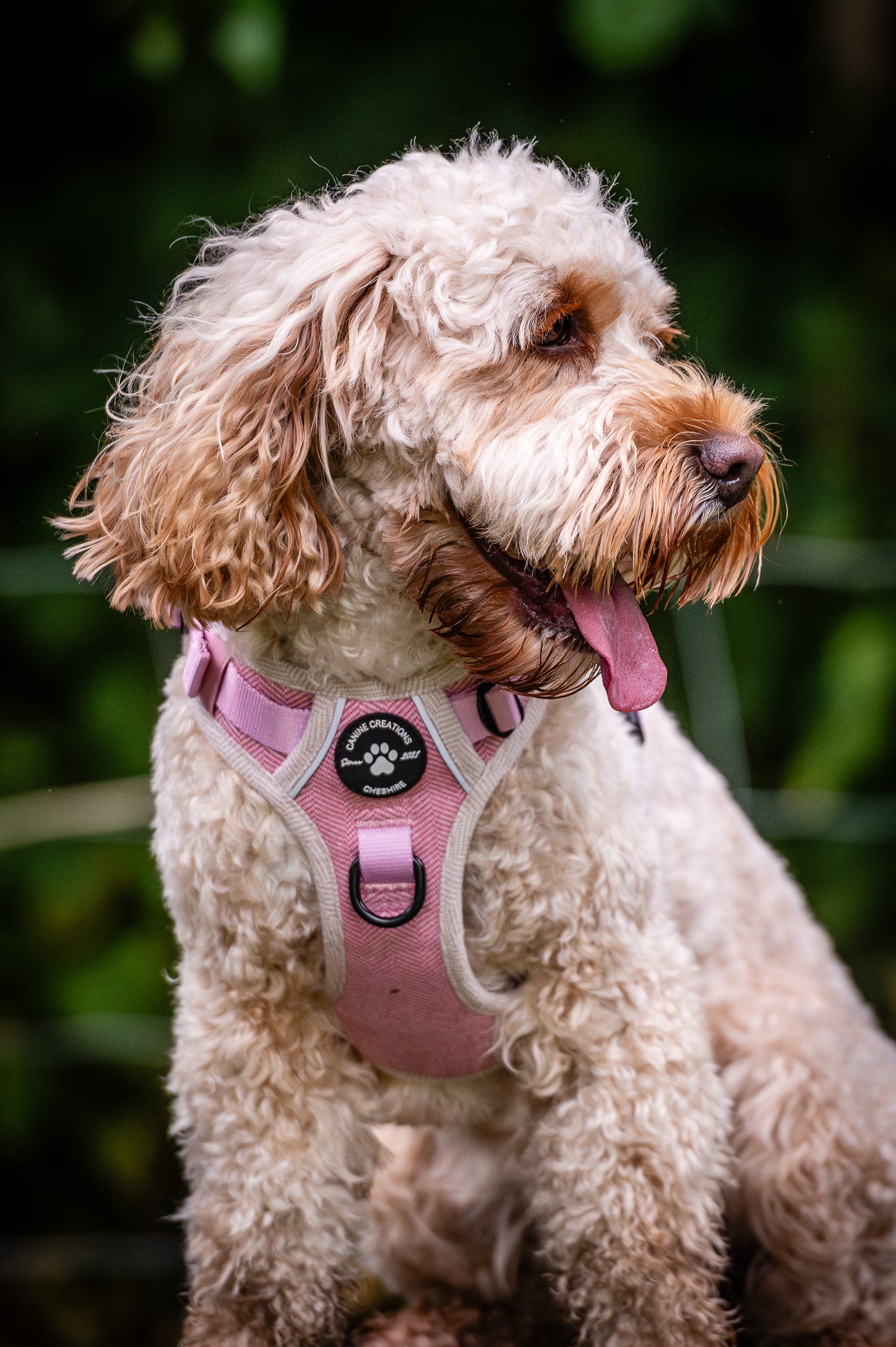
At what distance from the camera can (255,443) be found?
5.61 ft

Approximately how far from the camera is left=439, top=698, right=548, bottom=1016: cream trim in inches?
72.0

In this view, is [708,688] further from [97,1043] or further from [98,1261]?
[98,1261]

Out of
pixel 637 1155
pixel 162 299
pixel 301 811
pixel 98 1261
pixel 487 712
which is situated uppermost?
pixel 162 299

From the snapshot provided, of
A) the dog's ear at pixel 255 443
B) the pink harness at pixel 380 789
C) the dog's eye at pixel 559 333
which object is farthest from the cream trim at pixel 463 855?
the dog's eye at pixel 559 333

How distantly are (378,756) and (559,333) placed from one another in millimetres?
574

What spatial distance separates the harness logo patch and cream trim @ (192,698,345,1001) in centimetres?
4

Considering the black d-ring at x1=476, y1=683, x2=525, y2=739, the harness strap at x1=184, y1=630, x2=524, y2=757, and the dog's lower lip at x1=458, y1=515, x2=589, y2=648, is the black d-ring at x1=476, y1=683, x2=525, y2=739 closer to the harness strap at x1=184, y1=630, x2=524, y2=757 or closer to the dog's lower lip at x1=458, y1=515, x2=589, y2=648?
the harness strap at x1=184, y1=630, x2=524, y2=757

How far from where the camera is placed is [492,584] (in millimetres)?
1756

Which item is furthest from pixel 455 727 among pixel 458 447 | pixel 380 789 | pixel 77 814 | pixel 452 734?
pixel 77 814

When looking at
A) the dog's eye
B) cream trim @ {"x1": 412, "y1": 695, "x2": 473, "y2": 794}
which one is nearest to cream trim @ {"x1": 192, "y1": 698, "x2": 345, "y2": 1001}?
cream trim @ {"x1": 412, "y1": 695, "x2": 473, "y2": 794}

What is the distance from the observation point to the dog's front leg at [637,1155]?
76.3 inches

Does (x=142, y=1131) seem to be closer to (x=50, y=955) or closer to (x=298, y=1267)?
(x=50, y=955)

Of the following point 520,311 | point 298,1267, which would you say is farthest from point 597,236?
point 298,1267

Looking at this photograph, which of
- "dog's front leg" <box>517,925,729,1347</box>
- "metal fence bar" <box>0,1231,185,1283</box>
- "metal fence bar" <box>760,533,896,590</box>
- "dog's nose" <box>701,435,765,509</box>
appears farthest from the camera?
"metal fence bar" <box>760,533,896,590</box>
